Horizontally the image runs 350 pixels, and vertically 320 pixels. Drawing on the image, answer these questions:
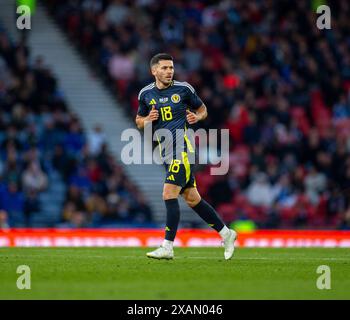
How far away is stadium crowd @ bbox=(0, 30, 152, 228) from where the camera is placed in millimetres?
22922

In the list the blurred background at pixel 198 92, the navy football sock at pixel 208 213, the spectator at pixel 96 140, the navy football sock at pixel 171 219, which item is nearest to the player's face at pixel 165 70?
the navy football sock at pixel 171 219

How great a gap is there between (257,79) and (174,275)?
606 inches

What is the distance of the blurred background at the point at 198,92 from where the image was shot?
77.0 ft

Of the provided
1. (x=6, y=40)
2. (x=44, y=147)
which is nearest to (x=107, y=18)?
(x=6, y=40)

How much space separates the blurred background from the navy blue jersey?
30.4ft

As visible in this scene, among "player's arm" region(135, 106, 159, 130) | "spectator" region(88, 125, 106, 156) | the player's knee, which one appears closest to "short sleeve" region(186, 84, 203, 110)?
"player's arm" region(135, 106, 159, 130)

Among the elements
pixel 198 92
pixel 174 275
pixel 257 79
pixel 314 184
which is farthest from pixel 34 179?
pixel 174 275

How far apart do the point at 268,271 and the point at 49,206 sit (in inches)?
473

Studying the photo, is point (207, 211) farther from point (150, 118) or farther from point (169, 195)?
point (150, 118)

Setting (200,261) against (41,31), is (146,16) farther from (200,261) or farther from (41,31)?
(200,261)

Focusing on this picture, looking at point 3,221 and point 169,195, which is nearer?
point 169,195

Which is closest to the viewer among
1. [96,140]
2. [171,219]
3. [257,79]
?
[171,219]

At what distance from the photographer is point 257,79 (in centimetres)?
2653

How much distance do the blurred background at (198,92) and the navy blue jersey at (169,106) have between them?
9265 mm
